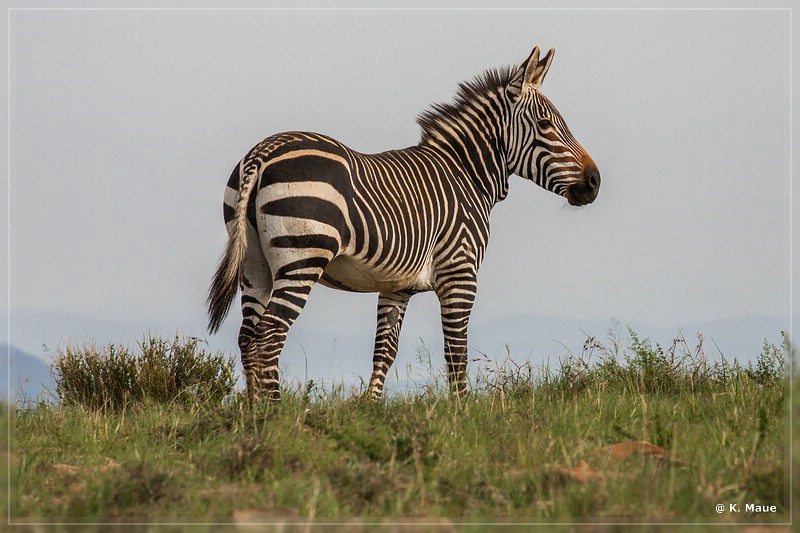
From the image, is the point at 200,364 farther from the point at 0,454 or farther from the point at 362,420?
the point at 0,454

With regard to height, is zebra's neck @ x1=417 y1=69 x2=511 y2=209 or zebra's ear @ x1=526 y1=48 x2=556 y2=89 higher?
zebra's ear @ x1=526 y1=48 x2=556 y2=89

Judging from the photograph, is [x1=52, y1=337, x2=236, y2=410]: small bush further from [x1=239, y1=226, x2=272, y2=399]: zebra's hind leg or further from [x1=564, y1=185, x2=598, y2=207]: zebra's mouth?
[x1=564, y1=185, x2=598, y2=207]: zebra's mouth

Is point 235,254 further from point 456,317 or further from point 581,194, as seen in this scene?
point 581,194

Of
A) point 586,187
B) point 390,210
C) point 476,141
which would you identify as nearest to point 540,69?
point 476,141

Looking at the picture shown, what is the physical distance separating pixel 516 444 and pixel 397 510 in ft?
4.88

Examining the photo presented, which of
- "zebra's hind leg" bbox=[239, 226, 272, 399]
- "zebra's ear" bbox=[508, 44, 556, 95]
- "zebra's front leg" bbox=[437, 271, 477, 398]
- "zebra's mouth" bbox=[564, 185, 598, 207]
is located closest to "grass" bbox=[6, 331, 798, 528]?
"zebra's hind leg" bbox=[239, 226, 272, 399]

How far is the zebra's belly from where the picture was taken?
858 centimetres

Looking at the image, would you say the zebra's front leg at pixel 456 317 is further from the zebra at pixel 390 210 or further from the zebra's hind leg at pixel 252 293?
the zebra's hind leg at pixel 252 293

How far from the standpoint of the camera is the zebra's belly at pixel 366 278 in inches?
338

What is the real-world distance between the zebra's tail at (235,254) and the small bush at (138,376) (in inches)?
40.5

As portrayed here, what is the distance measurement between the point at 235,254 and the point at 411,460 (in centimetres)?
289

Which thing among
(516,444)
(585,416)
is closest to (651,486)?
(516,444)

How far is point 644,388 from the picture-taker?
343 inches

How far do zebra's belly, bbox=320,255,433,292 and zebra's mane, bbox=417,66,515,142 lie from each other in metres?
1.84
